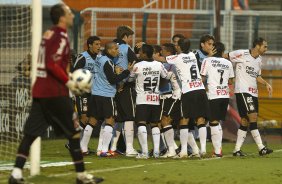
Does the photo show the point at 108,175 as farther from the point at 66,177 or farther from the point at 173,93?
the point at 173,93

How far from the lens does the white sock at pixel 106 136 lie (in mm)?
16375

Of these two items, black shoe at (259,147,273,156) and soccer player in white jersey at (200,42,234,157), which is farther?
black shoe at (259,147,273,156)

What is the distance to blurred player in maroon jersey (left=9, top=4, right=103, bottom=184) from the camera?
11.1m

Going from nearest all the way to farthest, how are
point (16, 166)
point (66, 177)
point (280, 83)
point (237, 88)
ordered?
point (16, 166), point (66, 177), point (237, 88), point (280, 83)

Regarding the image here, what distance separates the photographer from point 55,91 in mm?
11188

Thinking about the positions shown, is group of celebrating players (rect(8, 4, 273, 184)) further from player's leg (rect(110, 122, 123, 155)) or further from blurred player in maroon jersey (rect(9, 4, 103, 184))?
blurred player in maroon jersey (rect(9, 4, 103, 184))

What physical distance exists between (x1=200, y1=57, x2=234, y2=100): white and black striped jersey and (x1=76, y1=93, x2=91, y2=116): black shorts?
226cm

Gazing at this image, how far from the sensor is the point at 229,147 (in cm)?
2003

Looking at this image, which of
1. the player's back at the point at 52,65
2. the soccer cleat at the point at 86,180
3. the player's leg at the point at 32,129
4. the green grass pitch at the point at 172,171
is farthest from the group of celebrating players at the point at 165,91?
the player's back at the point at 52,65

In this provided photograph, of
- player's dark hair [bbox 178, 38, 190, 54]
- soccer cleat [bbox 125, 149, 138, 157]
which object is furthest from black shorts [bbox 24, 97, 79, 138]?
soccer cleat [bbox 125, 149, 138, 157]

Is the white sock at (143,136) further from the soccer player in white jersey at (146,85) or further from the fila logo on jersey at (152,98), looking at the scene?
the fila logo on jersey at (152,98)

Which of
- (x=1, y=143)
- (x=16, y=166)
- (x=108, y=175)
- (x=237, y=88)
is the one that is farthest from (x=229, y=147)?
(x=16, y=166)

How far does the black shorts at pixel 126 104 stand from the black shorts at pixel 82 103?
0.70 meters

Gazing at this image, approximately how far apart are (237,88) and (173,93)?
1.30 metres
